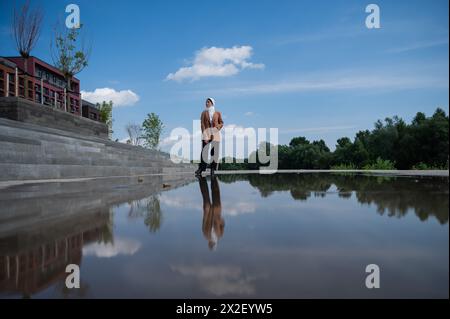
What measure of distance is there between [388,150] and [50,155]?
41497 mm

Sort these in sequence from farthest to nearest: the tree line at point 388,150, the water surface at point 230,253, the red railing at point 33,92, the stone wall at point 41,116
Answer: the tree line at point 388,150 < the red railing at point 33,92 < the stone wall at point 41,116 < the water surface at point 230,253

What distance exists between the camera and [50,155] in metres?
8.55

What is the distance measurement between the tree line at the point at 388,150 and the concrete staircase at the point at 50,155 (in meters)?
13.5

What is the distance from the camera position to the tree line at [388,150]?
2060cm

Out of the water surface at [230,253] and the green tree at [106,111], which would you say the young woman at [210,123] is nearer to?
the water surface at [230,253]

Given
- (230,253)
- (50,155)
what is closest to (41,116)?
(50,155)

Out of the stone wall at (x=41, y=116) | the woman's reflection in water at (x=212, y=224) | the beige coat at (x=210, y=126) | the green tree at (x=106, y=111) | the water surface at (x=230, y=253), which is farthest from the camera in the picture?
the green tree at (x=106, y=111)

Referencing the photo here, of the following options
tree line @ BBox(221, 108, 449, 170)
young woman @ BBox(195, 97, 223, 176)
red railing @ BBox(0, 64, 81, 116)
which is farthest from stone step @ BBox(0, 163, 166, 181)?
tree line @ BBox(221, 108, 449, 170)

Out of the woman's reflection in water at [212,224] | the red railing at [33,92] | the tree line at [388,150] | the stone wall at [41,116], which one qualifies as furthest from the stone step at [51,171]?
the tree line at [388,150]

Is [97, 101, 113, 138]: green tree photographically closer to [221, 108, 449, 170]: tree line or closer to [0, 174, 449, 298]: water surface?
[221, 108, 449, 170]: tree line

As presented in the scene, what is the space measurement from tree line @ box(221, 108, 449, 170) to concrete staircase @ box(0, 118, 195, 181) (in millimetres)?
13519

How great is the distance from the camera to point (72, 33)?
18.7 meters

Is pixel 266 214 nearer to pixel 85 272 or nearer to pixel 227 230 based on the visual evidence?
pixel 227 230

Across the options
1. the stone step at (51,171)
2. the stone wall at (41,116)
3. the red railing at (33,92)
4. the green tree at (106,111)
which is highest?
the green tree at (106,111)
